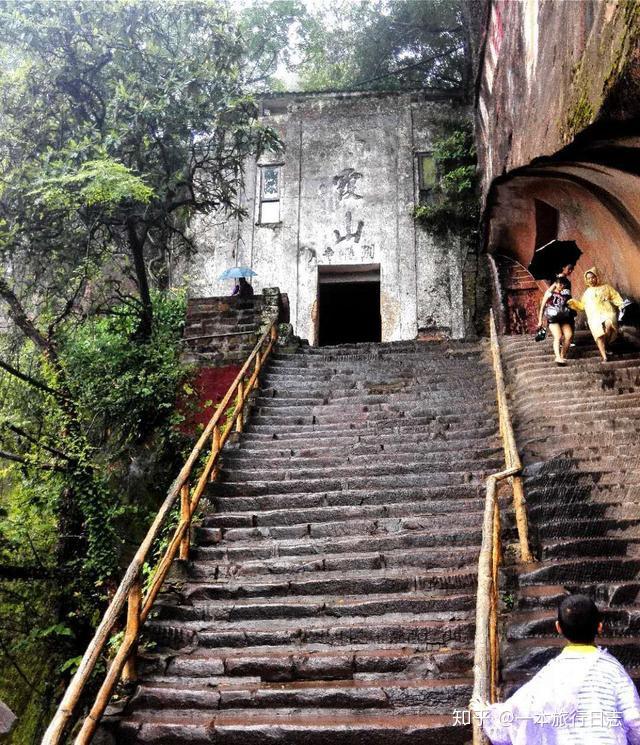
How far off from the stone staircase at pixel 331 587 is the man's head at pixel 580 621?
6.10 ft

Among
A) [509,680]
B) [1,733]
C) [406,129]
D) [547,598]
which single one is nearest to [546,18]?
[547,598]

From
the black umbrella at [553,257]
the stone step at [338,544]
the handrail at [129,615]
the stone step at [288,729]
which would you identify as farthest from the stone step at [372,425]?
the black umbrella at [553,257]

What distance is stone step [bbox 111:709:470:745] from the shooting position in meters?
3.97

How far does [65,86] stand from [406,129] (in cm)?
903

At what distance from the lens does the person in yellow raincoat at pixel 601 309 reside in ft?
28.4

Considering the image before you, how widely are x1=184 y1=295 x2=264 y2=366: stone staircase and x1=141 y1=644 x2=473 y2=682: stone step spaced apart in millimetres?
6075

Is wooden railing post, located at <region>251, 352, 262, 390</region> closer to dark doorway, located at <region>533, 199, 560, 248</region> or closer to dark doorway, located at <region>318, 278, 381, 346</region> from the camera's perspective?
dark doorway, located at <region>533, 199, 560, 248</region>

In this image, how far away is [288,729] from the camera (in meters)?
4.10

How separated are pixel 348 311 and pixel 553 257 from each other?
843cm

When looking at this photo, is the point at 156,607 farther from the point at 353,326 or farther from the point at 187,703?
the point at 353,326

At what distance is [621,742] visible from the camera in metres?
2.22

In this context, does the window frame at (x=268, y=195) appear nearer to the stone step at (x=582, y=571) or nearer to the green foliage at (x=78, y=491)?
the green foliage at (x=78, y=491)

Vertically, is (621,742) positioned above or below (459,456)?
below

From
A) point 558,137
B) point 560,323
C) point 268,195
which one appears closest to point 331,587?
point 558,137
